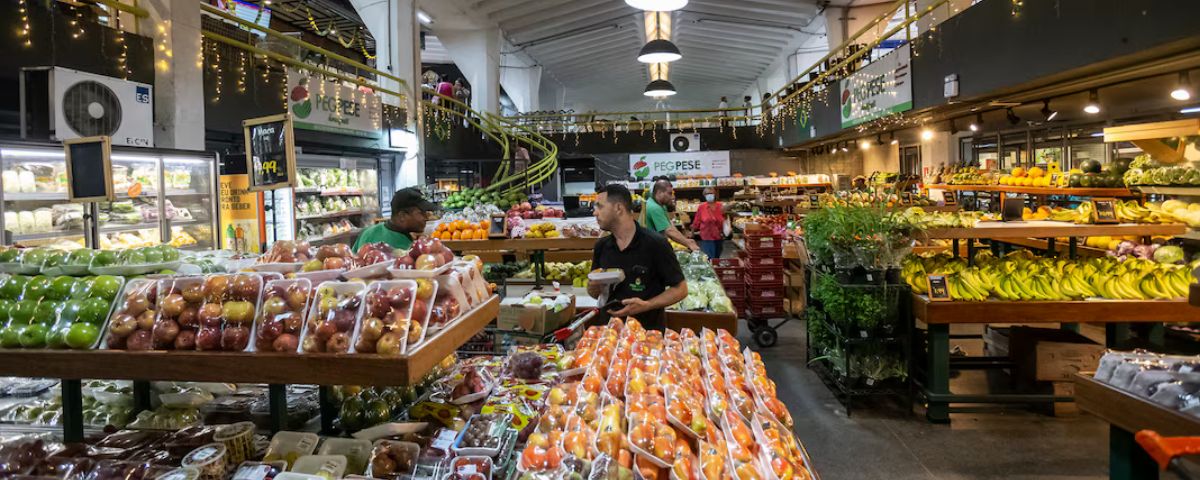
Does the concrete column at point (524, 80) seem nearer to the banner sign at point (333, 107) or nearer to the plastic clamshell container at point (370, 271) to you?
the banner sign at point (333, 107)

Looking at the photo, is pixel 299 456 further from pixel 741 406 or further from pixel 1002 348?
pixel 1002 348

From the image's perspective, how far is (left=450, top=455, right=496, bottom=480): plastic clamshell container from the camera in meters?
1.71

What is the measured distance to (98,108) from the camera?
5355 millimetres

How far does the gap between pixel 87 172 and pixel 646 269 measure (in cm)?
292

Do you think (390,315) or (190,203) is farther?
(190,203)

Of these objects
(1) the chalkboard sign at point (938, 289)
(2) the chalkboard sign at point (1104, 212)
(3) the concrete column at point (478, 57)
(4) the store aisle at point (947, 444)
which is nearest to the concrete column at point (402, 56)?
(3) the concrete column at point (478, 57)

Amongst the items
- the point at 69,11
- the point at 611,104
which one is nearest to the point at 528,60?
the point at 611,104

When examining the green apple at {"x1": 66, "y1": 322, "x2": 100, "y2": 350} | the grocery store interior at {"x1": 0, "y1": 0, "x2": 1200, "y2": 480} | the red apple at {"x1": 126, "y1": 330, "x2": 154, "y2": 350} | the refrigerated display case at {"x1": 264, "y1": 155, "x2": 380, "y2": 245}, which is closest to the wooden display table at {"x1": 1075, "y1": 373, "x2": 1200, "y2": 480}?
the grocery store interior at {"x1": 0, "y1": 0, "x2": 1200, "y2": 480}

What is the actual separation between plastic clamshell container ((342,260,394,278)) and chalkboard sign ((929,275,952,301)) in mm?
3671

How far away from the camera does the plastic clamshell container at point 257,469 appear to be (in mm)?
1690

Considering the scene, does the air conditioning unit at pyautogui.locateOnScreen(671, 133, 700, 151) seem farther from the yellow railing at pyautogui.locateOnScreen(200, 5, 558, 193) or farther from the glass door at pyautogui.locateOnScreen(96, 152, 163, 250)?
the glass door at pyautogui.locateOnScreen(96, 152, 163, 250)

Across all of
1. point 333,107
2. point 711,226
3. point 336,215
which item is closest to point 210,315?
point 333,107

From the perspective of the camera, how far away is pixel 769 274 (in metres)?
7.30

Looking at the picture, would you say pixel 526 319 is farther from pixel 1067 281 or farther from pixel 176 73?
pixel 176 73
